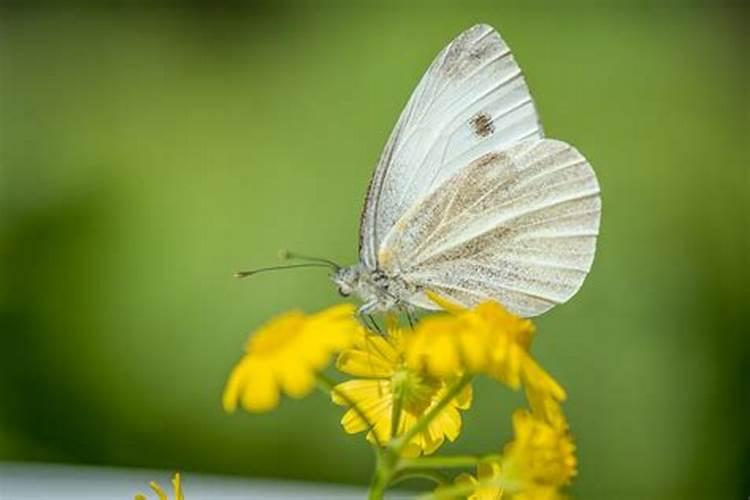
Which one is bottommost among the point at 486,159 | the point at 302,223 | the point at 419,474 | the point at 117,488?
the point at 117,488

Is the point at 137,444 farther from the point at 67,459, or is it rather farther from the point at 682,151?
the point at 682,151

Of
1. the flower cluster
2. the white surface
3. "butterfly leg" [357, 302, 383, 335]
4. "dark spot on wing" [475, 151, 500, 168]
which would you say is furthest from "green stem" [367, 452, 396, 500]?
the white surface

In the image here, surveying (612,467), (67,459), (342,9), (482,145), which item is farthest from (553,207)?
(342,9)

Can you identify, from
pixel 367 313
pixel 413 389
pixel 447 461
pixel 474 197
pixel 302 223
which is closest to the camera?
pixel 447 461

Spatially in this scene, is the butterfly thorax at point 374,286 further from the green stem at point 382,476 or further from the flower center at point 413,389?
the green stem at point 382,476

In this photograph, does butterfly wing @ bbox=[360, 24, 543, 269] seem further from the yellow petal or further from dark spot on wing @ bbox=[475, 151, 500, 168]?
the yellow petal

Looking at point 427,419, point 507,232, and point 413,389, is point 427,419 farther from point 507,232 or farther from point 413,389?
point 507,232

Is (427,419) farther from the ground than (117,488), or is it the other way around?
(427,419)

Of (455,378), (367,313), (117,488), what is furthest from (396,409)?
(117,488)
